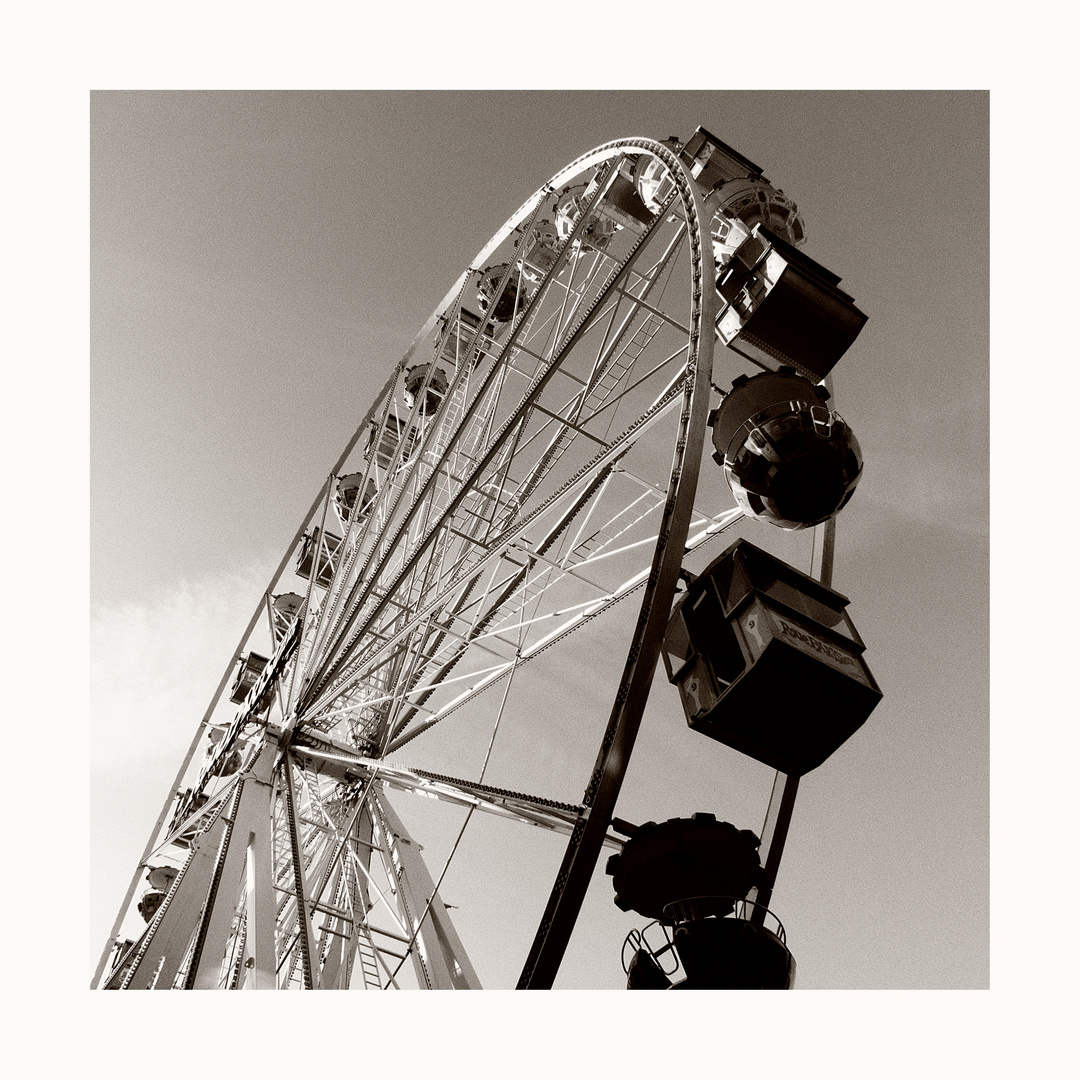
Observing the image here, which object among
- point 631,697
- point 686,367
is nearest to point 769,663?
point 631,697

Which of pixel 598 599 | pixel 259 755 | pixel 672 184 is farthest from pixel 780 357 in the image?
pixel 259 755

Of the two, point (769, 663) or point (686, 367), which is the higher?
point (686, 367)

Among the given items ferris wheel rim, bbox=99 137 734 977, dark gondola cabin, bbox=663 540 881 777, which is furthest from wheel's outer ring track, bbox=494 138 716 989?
dark gondola cabin, bbox=663 540 881 777

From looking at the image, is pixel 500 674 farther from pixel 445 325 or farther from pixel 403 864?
pixel 445 325

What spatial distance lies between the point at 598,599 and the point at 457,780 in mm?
2187

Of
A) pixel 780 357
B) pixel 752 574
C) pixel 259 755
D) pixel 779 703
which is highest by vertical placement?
pixel 780 357

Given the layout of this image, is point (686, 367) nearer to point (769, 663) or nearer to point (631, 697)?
point (769, 663)

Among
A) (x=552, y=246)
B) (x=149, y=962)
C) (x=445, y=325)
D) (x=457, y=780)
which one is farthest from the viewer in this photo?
(x=445, y=325)

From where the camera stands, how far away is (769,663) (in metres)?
3.56

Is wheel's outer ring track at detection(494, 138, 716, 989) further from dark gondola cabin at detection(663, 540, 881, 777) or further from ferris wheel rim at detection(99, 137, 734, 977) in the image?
dark gondola cabin at detection(663, 540, 881, 777)

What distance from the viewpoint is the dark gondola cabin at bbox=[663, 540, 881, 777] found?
141 inches

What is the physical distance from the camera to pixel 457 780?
18.2ft

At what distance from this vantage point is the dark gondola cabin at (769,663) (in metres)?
3.57

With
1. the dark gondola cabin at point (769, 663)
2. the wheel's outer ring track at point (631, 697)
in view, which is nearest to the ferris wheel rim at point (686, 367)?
the wheel's outer ring track at point (631, 697)
